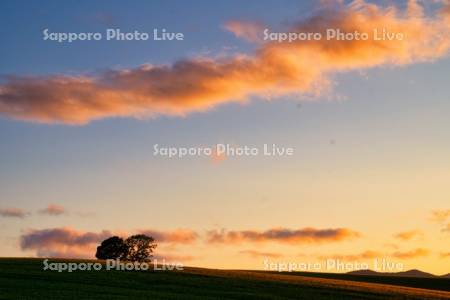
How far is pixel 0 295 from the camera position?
129ft

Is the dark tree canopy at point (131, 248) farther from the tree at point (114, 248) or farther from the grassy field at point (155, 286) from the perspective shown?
the grassy field at point (155, 286)

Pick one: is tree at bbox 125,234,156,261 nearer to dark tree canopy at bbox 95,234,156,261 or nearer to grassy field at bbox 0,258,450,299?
dark tree canopy at bbox 95,234,156,261

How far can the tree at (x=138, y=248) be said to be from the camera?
97.4 metres

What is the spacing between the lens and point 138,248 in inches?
3846

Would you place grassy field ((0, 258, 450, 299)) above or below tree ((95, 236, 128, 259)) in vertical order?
below

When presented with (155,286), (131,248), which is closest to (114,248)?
(131,248)

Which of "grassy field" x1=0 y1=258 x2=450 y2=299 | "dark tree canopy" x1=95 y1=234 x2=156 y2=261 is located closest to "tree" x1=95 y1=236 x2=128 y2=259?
"dark tree canopy" x1=95 y1=234 x2=156 y2=261

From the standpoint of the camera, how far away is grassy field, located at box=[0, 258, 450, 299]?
4381 centimetres

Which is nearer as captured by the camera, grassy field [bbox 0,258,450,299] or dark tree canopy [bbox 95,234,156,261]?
grassy field [bbox 0,258,450,299]

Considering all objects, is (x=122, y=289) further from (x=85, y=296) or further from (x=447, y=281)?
(x=447, y=281)

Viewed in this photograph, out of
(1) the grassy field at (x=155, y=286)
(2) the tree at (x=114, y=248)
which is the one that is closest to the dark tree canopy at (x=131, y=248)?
(2) the tree at (x=114, y=248)

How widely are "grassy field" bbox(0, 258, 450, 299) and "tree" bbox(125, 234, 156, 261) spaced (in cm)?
3288

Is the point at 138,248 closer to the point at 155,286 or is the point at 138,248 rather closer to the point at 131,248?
the point at 131,248

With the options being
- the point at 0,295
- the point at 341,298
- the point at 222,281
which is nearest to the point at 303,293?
the point at 341,298
